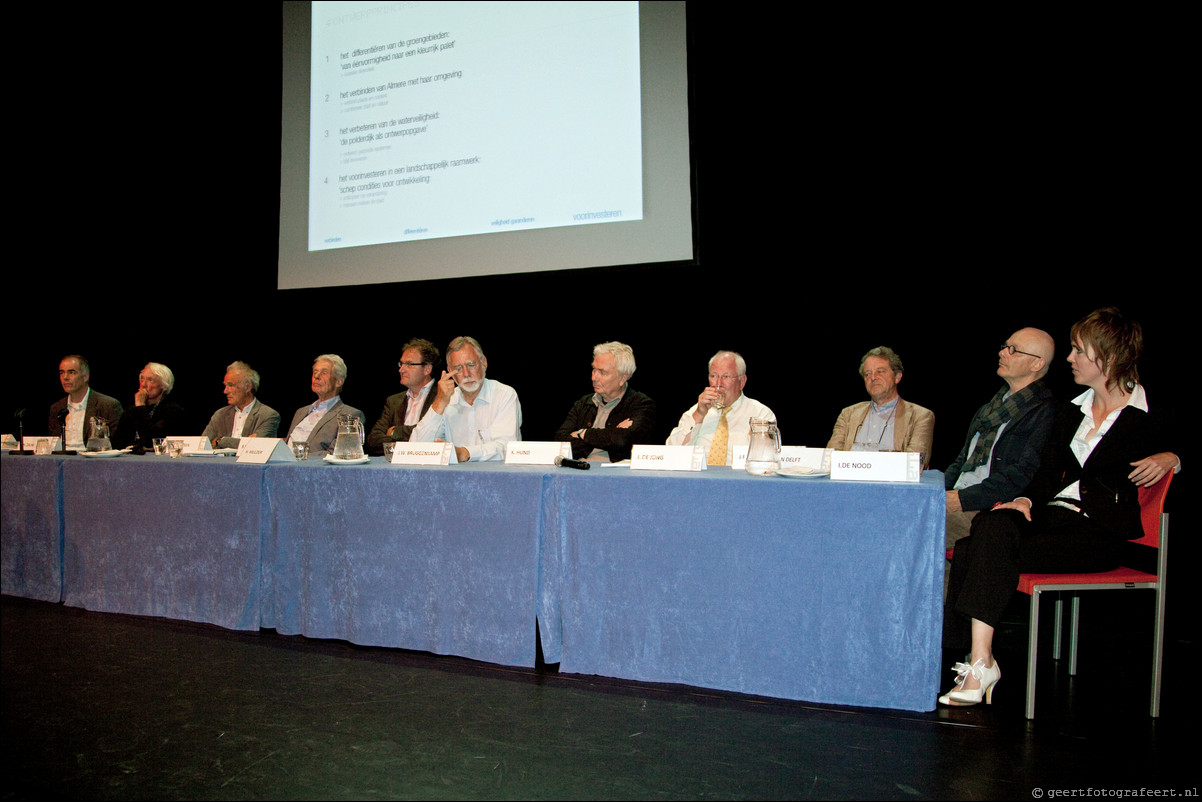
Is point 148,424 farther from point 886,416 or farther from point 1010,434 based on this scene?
point 1010,434

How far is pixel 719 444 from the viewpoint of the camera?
2.86 metres

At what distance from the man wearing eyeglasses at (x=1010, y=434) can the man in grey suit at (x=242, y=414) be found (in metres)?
3.23

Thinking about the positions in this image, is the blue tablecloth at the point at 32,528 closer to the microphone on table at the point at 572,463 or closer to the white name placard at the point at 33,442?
the white name placard at the point at 33,442

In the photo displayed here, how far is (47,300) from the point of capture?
4.86 m

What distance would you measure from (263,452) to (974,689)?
2.26 meters

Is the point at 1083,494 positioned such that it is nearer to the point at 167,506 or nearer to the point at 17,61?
the point at 167,506

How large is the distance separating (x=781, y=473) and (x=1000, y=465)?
0.85 meters

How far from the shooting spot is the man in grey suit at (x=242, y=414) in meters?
3.90

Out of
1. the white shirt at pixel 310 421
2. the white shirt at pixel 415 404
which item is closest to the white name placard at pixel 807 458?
the white shirt at pixel 415 404

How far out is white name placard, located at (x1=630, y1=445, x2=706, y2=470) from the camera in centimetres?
216

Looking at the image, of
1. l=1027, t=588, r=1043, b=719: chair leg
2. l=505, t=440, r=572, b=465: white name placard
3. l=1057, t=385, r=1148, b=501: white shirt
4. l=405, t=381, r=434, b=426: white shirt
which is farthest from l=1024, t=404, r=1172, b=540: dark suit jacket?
l=405, t=381, r=434, b=426: white shirt

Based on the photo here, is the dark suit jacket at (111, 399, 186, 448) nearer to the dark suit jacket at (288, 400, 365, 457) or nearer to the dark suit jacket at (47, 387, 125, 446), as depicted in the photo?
the dark suit jacket at (47, 387, 125, 446)

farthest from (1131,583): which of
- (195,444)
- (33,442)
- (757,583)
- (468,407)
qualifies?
(33,442)

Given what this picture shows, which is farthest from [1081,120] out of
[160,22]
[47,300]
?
[47,300]
